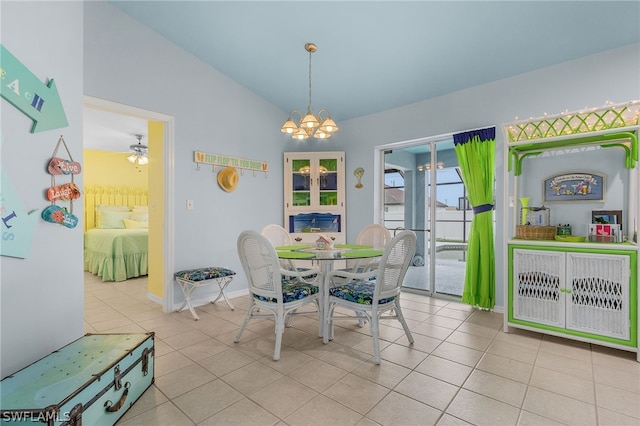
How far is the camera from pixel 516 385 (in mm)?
1951

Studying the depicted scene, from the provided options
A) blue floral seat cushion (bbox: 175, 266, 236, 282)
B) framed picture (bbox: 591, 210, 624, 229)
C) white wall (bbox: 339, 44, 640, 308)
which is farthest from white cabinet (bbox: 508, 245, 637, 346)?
blue floral seat cushion (bbox: 175, 266, 236, 282)

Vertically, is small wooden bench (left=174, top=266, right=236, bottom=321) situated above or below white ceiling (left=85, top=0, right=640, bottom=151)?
below

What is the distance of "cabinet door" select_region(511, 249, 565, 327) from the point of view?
2.62 metres

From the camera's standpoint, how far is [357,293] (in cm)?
243

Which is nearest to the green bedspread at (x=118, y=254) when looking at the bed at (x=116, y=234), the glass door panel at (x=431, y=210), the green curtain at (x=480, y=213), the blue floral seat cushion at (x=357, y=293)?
the bed at (x=116, y=234)

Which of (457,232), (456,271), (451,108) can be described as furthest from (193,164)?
(456,271)

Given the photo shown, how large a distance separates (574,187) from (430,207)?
1.55m

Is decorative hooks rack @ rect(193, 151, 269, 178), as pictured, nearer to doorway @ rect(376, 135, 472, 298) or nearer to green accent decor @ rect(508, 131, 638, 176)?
doorway @ rect(376, 135, 472, 298)

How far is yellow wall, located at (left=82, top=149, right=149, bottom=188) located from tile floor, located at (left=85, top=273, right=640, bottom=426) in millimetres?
4974

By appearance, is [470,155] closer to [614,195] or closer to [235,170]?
[614,195]

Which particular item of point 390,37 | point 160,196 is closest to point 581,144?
point 390,37

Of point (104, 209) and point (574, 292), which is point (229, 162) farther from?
point (104, 209)

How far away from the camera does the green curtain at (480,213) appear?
342 centimetres

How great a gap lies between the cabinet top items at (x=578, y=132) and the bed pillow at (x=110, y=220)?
6764mm
